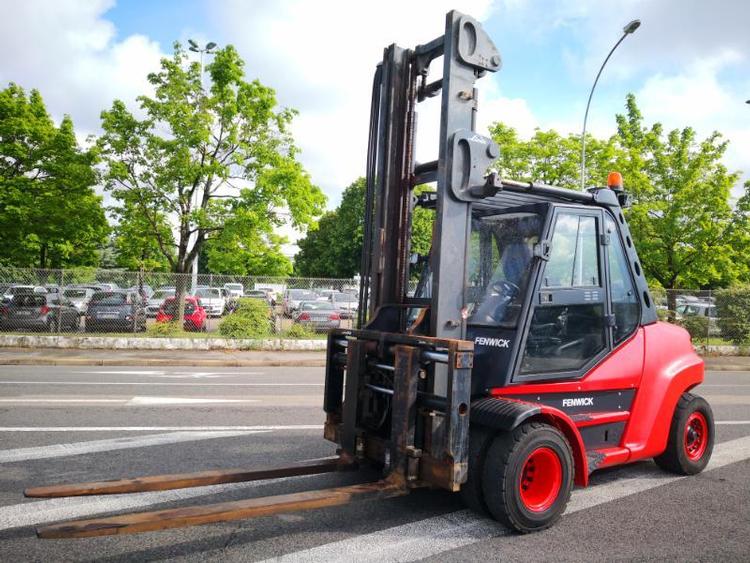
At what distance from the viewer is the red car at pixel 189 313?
18625 mm

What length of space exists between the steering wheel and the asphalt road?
174cm

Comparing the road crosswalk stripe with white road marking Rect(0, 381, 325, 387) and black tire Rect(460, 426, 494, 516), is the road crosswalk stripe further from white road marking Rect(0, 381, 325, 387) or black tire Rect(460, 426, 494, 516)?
white road marking Rect(0, 381, 325, 387)

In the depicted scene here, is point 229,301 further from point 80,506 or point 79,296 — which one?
point 80,506

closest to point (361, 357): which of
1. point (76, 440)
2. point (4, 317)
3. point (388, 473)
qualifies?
point (388, 473)

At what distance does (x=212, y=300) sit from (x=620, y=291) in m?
15.8

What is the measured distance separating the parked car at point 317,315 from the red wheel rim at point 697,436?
14571 millimetres

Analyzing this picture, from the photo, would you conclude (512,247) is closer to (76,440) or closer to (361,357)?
(361,357)

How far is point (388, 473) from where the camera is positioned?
14.4 ft

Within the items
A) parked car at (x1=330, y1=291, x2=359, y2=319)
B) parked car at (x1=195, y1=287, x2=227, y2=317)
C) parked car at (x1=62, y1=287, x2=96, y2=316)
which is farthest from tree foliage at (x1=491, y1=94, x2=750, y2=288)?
parked car at (x1=62, y1=287, x2=96, y2=316)

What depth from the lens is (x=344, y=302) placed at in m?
20.0

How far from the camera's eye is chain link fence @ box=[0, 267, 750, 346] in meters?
17.4

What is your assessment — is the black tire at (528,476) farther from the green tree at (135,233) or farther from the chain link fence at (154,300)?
the green tree at (135,233)

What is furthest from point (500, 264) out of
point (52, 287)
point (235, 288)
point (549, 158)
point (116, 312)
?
point (549, 158)

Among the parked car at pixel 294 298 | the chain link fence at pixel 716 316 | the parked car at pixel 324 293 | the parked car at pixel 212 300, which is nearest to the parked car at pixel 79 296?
the parked car at pixel 212 300
